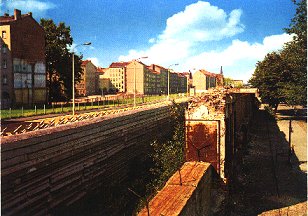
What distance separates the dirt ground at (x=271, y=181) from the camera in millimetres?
11703

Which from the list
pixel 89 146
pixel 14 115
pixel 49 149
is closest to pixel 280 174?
pixel 89 146

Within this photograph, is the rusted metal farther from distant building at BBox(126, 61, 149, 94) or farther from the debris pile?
distant building at BBox(126, 61, 149, 94)

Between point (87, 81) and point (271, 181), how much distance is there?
262 feet

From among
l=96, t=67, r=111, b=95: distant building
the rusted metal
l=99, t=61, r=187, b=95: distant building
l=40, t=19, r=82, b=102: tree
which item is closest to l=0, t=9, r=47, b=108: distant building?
l=40, t=19, r=82, b=102: tree

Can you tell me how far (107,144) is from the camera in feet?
47.6

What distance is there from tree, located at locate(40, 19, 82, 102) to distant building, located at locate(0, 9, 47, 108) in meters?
1.92

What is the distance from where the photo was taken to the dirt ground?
1170 centimetres

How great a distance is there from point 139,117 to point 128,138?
257 centimetres

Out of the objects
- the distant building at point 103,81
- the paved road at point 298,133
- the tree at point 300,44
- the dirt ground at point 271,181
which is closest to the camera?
the dirt ground at point 271,181

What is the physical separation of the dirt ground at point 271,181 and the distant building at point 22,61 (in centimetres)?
3139

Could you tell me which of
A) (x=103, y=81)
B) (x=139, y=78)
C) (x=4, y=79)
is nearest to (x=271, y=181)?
(x=4, y=79)

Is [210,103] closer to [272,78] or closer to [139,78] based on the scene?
[272,78]

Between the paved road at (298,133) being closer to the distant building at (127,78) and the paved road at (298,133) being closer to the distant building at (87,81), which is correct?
the distant building at (87,81)

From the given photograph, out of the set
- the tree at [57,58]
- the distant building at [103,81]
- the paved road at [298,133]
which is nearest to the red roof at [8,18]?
the tree at [57,58]
